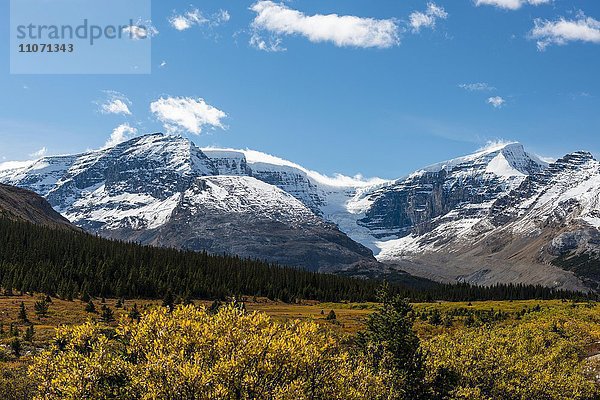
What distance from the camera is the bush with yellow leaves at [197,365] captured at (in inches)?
1148

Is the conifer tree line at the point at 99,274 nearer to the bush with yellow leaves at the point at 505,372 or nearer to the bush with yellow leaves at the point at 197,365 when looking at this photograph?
the bush with yellow leaves at the point at 505,372

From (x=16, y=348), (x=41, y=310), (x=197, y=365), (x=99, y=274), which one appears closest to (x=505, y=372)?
(x=197, y=365)

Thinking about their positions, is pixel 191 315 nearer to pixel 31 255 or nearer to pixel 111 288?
pixel 111 288

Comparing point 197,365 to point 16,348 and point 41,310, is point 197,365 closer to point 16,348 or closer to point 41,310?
point 16,348

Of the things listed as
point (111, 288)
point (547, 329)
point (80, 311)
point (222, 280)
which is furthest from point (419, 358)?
point (222, 280)

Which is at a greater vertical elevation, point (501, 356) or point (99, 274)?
point (99, 274)

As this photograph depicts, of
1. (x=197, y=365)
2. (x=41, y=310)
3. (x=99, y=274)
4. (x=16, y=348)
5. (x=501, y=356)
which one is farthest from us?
(x=99, y=274)

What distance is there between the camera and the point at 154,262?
191 meters

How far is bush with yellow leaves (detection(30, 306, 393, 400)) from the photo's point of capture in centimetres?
2917

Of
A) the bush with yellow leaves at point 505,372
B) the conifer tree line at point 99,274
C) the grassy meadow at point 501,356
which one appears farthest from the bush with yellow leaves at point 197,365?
the conifer tree line at point 99,274

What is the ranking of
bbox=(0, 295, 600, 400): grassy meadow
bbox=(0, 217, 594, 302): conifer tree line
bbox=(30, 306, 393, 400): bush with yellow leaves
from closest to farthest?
bbox=(30, 306, 393, 400): bush with yellow leaves → bbox=(0, 295, 600, 400): grassy meadow → bbox=(0, 217, 594, 302): conifer tree line

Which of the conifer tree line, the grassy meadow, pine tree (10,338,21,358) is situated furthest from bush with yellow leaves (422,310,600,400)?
the conifer tree line

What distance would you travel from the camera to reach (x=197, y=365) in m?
28.8

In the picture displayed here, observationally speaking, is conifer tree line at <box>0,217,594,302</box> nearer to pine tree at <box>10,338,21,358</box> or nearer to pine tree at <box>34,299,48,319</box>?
pine tree at <box>34,299,48,319</box>
